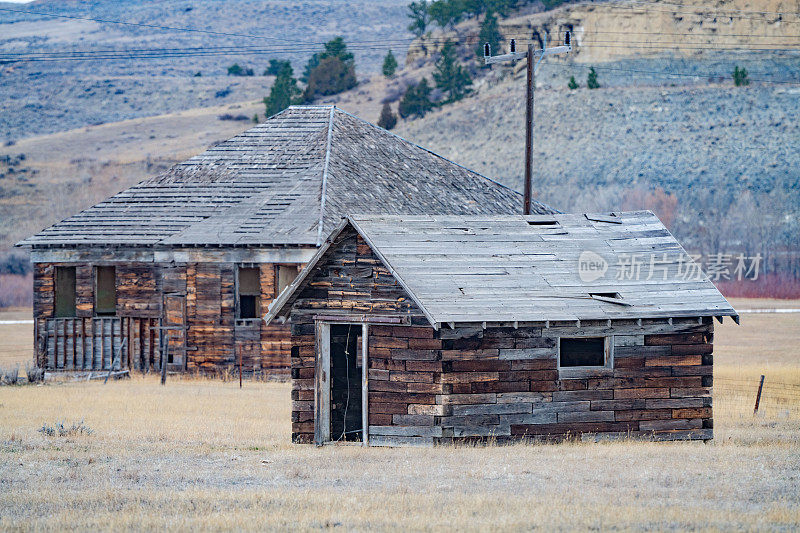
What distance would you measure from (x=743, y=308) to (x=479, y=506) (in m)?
41.7

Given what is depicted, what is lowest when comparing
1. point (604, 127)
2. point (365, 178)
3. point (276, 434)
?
point (276, 434)

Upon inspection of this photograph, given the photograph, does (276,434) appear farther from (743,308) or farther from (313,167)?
(743,308)

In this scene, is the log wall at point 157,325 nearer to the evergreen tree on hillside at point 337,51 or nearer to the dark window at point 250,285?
the dark window at point 250,285

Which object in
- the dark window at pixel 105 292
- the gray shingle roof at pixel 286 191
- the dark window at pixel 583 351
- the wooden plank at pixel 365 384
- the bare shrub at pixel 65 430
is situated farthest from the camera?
the dark window at pixel 105 292

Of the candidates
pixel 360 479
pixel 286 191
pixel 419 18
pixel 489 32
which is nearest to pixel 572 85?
pixel 489 32

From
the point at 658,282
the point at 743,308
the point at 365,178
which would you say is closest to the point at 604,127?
the point at 743,308

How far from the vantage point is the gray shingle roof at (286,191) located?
28.5m

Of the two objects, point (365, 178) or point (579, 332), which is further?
point (365, 178)

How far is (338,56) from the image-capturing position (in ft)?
339

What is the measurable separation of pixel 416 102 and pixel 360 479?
79551 millimetres

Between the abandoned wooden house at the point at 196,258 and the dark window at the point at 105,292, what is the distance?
0.09 feet

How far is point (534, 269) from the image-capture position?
18031 millimetres

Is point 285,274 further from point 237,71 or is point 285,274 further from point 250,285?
point 237,71

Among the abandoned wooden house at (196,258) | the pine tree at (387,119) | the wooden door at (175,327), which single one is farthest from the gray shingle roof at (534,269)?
the pine tree at (387,119)
